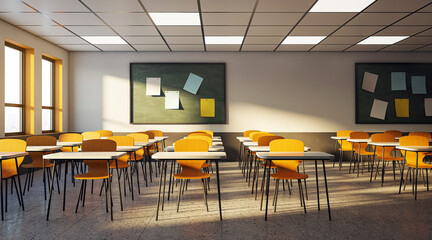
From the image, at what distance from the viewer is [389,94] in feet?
27.9

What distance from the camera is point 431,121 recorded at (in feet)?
27.9

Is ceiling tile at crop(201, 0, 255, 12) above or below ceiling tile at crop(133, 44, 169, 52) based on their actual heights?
below

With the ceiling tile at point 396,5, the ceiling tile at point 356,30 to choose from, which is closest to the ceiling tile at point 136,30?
the ceiling tile at point 356,30

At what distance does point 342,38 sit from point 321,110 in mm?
2114

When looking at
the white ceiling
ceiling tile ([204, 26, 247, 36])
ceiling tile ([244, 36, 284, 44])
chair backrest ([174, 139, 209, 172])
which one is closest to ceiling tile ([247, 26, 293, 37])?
the white ceiling

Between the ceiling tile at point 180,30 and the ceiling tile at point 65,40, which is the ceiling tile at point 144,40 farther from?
the ceiling tile at point 65,40

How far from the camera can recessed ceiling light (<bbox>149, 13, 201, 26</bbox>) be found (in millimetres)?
5555

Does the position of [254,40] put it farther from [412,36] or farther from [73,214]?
[73,214]

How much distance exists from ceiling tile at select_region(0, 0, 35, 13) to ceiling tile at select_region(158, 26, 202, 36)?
229 cm

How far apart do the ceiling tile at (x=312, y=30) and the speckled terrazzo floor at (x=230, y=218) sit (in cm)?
328

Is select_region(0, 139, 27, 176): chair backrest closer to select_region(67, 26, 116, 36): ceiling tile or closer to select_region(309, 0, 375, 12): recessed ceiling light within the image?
select_region(67, 26, 116, 36): ceiling tile

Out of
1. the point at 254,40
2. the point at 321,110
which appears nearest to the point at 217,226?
the point at 254,40

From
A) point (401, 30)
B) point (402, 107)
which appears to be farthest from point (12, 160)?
point (402, 107)

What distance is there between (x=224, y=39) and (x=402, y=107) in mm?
5233
